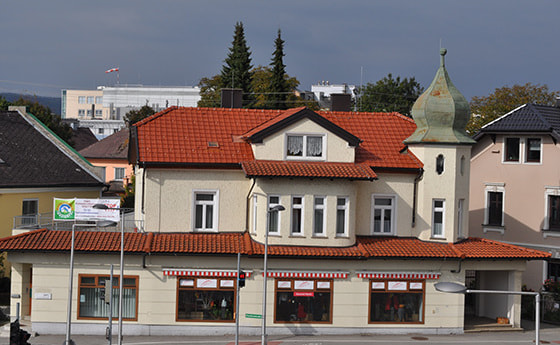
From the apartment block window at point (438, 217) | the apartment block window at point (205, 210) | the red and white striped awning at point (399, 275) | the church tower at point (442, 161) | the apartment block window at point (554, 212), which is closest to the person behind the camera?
the red and white striped awning at point (399, 275)

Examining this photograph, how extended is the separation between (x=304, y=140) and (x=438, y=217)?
22.8 ft

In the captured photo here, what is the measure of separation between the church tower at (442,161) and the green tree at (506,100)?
33750mm

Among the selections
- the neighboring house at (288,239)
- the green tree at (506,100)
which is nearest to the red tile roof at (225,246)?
the neighboring house at (288,239)

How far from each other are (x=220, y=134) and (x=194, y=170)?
254cm

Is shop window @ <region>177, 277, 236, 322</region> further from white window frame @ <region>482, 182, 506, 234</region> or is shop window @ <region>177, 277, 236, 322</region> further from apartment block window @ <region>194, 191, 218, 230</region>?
white window frame @ <region>482, 182, 506, 234</region>

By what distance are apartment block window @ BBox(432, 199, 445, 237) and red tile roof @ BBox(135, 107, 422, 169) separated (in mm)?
1918

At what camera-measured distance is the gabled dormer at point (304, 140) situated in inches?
1384

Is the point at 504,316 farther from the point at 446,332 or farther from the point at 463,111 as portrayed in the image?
the point at 463,111

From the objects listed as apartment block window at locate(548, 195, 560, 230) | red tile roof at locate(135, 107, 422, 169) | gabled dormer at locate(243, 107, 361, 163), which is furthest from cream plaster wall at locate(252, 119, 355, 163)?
apartment block window at locate(548, 195, 560, 230)

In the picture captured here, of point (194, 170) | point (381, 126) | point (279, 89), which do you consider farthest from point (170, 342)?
point (279, 89)

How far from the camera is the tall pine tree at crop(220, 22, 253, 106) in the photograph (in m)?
82.5

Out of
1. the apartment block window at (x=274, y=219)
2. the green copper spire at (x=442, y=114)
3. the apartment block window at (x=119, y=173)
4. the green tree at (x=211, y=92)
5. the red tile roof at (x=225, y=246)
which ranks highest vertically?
the green tree at (x=211, y=92)

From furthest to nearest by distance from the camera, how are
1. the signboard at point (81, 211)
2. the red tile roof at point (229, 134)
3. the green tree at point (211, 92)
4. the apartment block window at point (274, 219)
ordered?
the green tree at point (211, 92)
the red tile roof at point (229, 134)
the apartment block window at point (274, 219)
the signboard at point (81, 211)

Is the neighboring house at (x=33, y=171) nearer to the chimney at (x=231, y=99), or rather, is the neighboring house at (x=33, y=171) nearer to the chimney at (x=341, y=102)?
the chimney at (x=231, y=99)
